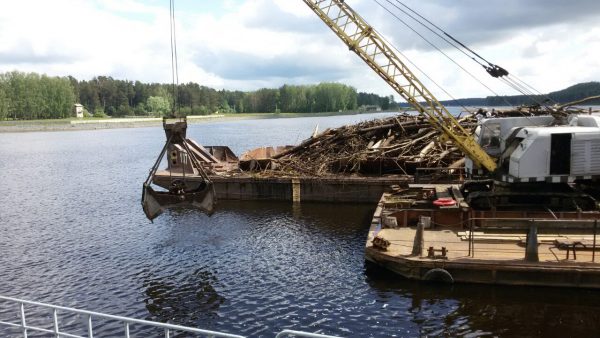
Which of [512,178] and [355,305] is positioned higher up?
[512,178]

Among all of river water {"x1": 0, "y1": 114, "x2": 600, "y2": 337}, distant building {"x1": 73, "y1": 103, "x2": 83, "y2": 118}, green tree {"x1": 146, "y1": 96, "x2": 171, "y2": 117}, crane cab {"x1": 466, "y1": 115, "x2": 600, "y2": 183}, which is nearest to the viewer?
river water {"x1": 0, "y1": 114, "x2": 600, "y2": 337}

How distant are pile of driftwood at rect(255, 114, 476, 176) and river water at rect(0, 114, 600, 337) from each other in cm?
331

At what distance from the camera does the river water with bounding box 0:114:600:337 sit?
477 inches

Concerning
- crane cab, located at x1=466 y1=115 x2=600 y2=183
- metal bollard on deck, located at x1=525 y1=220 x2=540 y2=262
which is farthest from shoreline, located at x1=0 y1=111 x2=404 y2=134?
metal bollard on deck, located at x1=525 y1=220 x2=540 y2=262

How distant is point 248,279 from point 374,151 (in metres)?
15.5

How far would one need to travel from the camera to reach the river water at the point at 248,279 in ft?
39.7

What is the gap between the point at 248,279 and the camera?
51.1 feet

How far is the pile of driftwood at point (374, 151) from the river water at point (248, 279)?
3312 millimetres

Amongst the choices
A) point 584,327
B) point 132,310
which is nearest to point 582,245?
point 584,327

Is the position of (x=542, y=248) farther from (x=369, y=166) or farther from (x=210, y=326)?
(x=369, y=166)

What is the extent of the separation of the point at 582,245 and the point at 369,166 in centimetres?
1560

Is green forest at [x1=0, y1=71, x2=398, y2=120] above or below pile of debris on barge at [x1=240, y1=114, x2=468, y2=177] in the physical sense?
above

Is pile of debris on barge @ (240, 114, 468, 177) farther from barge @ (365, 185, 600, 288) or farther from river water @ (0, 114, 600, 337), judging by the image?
barge @ (365, 185, 600, 288)

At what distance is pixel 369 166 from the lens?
28031 millimetres
